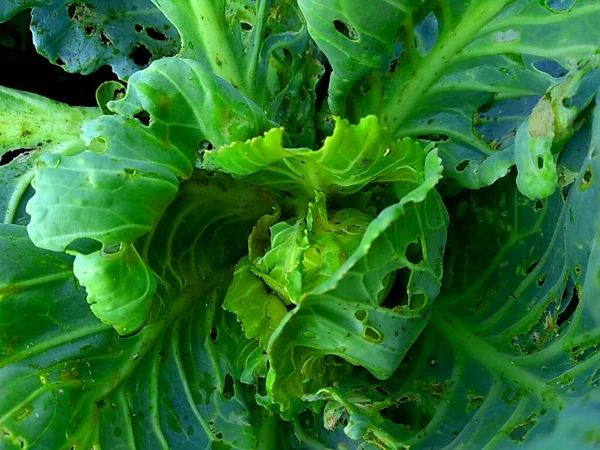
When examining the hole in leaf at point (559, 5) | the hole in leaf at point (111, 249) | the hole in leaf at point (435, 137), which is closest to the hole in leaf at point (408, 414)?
the hole in leaf at point (435, 137)

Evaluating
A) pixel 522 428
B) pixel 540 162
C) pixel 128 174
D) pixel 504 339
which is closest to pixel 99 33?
pixel 128 174

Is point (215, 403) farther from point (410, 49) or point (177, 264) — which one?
point (410, 49)

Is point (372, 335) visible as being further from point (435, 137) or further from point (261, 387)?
point (435, 137)

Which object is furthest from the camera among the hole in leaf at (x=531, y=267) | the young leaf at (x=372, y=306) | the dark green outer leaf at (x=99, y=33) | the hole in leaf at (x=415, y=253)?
the dark green outer leaf at (x=99, y=33)

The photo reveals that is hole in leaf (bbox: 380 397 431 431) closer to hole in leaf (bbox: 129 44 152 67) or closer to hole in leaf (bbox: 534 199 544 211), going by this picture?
hole in leaf (bbox: 534 199 544 211)

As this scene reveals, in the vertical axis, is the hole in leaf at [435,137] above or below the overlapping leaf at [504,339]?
above

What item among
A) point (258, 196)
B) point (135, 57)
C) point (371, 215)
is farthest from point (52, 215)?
point (135, 57)

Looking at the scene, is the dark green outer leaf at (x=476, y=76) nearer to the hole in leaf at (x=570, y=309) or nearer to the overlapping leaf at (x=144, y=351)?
the hole in leaf at (x=570, y=309)
